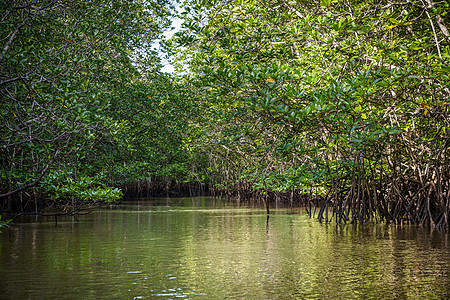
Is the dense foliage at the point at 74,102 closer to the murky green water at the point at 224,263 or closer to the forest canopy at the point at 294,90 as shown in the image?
the forest canopy at the point at 294,90

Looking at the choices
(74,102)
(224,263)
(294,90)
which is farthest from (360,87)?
(74,102)

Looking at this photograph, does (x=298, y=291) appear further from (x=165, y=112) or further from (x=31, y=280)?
(x=165, y=112)

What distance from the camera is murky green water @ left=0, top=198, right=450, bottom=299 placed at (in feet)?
15.5

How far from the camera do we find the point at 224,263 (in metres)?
6.16

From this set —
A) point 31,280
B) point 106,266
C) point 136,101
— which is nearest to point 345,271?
point 106,266

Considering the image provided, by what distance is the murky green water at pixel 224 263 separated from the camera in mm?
4715

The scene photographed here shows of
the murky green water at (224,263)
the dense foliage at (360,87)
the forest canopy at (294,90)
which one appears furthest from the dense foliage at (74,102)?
the dense foliage at (360,87)

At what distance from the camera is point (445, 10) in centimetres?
741

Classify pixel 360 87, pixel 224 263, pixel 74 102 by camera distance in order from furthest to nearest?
pixel 360 87
pixel 74 102
pixel 224 263

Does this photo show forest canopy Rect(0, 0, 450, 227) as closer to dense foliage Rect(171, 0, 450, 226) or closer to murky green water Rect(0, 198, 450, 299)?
dense foliage Rect(171, 0, 450, 226)

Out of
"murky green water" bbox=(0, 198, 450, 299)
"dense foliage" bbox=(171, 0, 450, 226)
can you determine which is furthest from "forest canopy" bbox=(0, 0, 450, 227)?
"murky green water" bbox=(0, 198, 450, 299)

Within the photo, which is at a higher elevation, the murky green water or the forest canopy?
the forest canopy

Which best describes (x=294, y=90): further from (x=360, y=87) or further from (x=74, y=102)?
(x=74, y=102)

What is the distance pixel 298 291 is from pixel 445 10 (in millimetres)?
4691
